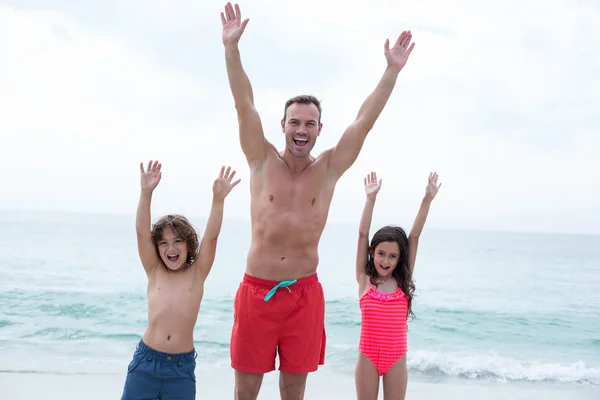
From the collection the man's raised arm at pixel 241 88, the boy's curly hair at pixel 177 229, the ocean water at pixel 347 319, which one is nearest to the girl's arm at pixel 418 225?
the man's raised arm at pixel 241 88

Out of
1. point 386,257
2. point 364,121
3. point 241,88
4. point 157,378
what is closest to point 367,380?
point 386,257

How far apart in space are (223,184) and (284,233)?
0.50m

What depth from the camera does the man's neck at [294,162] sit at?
4016 mm

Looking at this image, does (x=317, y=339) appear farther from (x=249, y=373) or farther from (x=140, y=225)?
(x=140, y=225)

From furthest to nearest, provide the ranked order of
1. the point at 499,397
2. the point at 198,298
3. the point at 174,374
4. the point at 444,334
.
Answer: the point at 444,334 → the point at 499,397 → the point at 198,298 → the point at 174,374

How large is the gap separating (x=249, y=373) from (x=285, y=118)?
66.3 inches

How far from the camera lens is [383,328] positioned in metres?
4.32

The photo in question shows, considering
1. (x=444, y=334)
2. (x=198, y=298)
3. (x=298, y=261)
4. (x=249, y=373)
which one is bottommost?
(x=444, y=334)

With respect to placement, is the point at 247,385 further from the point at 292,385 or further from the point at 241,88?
the point at 241,88

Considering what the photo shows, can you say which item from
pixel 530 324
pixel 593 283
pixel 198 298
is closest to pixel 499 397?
pixel 198 298

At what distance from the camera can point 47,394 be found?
6254 millimetres

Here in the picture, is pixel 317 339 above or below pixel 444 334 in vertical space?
above

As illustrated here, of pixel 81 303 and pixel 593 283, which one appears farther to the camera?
pixel 593 283

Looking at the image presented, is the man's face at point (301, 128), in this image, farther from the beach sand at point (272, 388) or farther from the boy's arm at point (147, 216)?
the beach sand at point (272, 388)
